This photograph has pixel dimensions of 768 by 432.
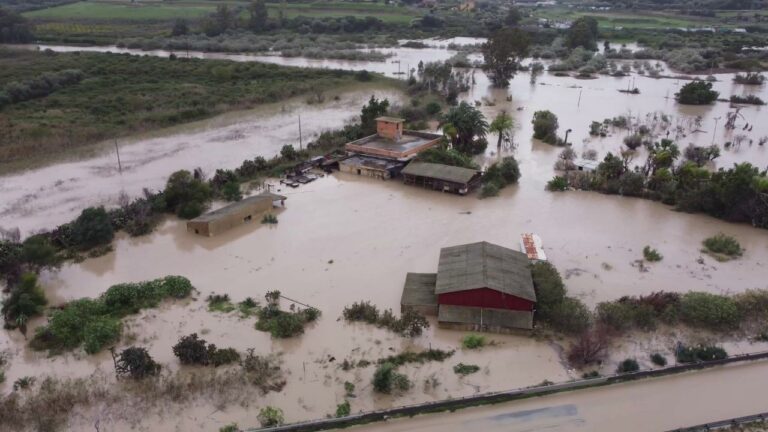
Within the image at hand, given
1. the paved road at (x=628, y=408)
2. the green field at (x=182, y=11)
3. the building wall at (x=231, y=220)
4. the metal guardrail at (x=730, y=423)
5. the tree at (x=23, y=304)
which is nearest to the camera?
the metal guardrail at (x=730, y=423)

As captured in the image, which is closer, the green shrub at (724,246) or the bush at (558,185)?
the green shrub at (724,246)

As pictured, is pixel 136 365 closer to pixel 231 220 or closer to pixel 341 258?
pixel 341 258

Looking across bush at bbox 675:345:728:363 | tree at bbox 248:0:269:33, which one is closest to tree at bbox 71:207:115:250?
bush at bbox 675:345:728:363

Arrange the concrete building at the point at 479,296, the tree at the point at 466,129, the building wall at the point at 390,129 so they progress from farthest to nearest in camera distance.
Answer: the building wall at the point at 390,129, the tree at the point at 466,129, the concrete building at the point at 479,296

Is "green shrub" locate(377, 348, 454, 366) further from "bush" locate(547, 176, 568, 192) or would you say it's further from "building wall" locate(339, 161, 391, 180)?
"building wall" locate(339, 161, 391, 180)

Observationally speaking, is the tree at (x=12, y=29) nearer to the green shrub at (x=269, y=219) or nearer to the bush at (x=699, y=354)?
the green shrub at (x=269, y=219)

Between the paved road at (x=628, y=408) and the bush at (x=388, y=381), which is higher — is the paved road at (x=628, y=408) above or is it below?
below

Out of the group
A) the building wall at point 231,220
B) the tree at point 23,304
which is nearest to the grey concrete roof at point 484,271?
the building wall at point 231,220

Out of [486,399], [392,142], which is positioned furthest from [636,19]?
[486,399]
